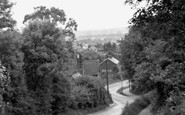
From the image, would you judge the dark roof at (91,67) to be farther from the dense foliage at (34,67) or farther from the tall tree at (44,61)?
the tall tree at (44,61)

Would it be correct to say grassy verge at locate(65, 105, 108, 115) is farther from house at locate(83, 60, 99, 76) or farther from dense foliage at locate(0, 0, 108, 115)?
house at locate(83, 60, 99, 76)

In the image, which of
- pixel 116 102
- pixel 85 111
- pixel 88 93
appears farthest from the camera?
pixel 116 102

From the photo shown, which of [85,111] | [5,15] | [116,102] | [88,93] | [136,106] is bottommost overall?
[116,102]

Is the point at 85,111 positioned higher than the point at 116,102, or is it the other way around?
the point at 85,111

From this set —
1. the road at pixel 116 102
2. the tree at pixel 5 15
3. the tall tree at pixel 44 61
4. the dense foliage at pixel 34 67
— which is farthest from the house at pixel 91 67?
the tree at pixel 5 15

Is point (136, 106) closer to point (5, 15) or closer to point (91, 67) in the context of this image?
point (5, 15)

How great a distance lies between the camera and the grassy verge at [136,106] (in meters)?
23.2

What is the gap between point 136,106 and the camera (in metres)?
25.2

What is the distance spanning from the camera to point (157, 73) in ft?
63.8

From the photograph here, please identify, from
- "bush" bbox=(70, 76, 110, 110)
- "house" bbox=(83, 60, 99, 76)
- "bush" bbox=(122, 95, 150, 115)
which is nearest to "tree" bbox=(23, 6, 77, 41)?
"bush" bbox=(70, 76, 110, 110)

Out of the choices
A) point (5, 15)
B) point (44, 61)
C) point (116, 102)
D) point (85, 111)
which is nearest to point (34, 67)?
point (44, 61)

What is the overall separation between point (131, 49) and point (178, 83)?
73.1 ft

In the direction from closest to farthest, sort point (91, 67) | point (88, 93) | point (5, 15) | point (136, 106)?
point (5, 15), point (136, 106), point (88, 93), point (91, 67)

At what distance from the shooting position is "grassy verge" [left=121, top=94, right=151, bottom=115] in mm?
23223
